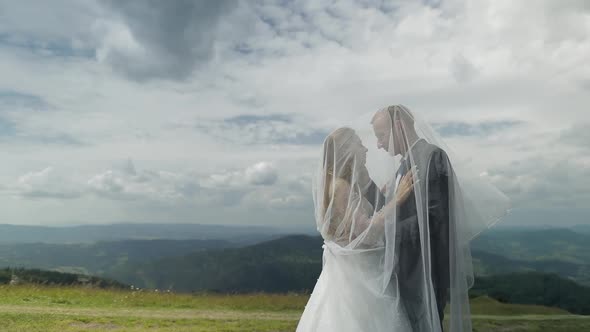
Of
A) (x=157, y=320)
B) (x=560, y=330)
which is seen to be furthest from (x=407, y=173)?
(x=560, y=330)

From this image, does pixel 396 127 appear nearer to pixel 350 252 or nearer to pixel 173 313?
pixel 350 252

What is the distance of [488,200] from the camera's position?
4.69 metres

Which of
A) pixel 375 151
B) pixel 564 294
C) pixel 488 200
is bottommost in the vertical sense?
pixel 564 294

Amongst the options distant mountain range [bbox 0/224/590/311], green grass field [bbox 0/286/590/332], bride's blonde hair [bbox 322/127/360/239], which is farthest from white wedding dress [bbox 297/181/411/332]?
distant mountain range [bbox 0/224/590/311]

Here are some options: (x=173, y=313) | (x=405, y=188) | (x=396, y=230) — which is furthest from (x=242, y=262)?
(x=405, y=188)

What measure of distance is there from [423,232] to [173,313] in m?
9.98

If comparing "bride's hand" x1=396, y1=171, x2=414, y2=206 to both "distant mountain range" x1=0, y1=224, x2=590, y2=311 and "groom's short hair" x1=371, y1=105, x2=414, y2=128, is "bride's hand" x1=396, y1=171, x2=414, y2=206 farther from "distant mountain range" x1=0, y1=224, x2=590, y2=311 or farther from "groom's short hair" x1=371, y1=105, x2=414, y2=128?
"distant mountain range" x1=0, y1=224, x2=590, y2=311

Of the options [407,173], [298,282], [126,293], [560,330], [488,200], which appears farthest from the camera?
[298,282]

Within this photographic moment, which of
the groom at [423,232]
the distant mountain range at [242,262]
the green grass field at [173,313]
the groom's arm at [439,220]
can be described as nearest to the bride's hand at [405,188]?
the groom at [423,232]

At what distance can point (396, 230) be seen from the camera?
14.1ft

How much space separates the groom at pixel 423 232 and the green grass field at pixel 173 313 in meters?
6.74

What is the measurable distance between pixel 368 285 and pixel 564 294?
1427 inches

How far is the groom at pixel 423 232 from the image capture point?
13.9ft

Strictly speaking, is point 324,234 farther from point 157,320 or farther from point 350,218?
point 157,320
